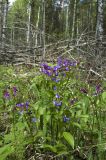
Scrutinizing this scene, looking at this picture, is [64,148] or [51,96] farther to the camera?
[51,96]

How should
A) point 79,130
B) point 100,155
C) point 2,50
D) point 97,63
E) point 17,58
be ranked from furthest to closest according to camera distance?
point 2,50, point 17,58, point 97,63, point 79,130, point 100,155

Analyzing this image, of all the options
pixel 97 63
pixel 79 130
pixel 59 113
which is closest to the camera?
pixel 59 113

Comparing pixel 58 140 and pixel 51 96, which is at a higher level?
pixel 51 96

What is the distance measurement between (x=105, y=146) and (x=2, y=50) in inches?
210

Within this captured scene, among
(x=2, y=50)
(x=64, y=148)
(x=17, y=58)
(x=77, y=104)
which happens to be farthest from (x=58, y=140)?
(x=2, y=50)

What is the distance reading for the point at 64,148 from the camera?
2.22 metres

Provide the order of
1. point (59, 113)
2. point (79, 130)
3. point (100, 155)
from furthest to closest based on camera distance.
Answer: point (79, 130)
point (59, 113)
point (100, 155)

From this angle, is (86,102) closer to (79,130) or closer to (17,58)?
(79,130)

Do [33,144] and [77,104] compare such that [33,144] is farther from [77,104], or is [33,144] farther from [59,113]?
[77,104]

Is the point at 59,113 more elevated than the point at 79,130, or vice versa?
the point at 59,113

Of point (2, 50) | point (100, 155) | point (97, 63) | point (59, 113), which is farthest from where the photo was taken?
point (2, 50)

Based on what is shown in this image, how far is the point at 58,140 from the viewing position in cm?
232

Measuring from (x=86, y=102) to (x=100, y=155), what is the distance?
0.41 meters

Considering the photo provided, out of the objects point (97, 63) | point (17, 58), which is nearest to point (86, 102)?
point (97, 63)
